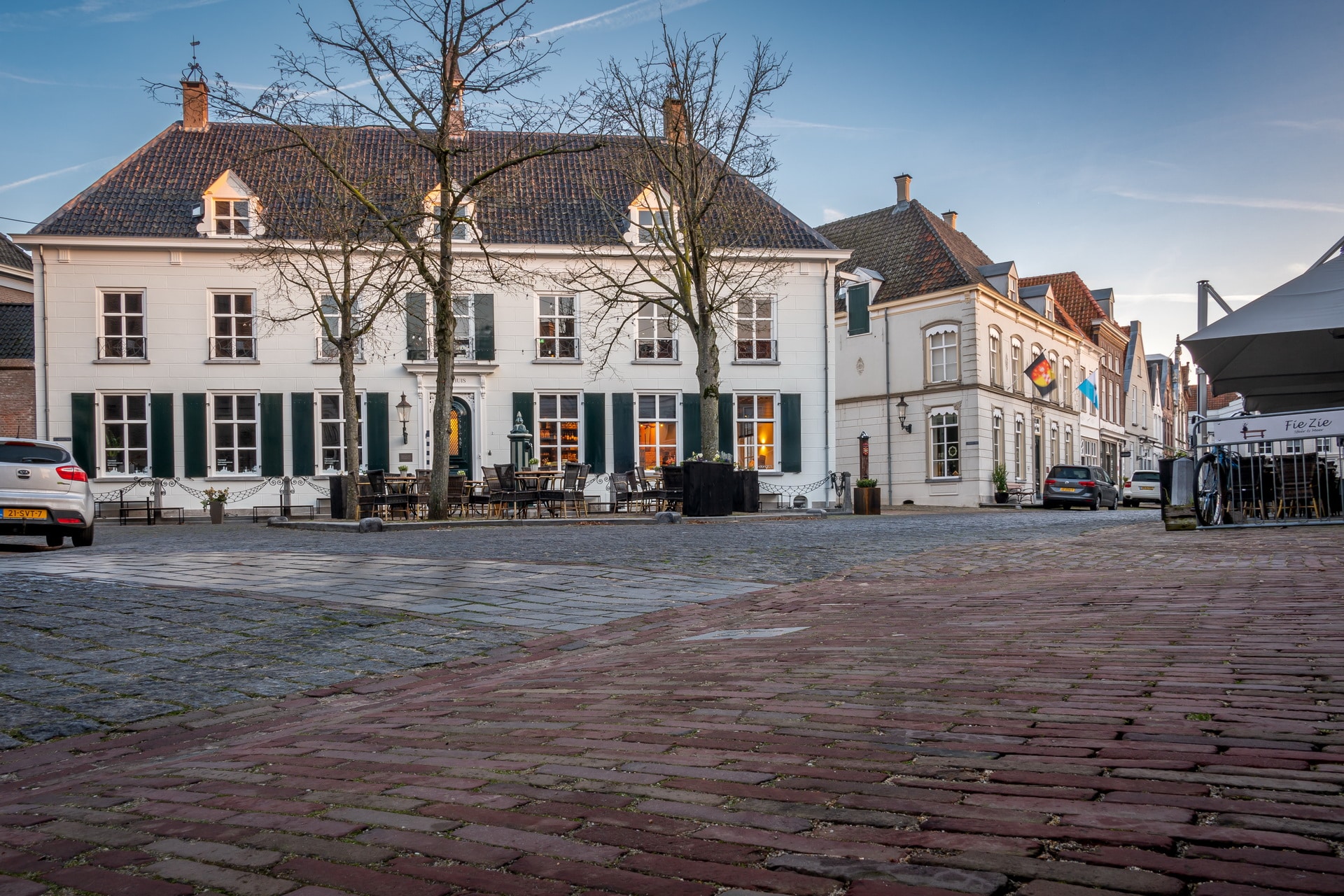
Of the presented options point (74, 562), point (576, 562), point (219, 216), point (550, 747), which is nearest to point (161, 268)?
point (219, 216)

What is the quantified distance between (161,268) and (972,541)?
23466 millimetres

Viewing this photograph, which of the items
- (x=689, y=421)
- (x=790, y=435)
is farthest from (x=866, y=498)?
(x=689, y=421)

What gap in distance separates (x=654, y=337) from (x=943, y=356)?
11.4 metres

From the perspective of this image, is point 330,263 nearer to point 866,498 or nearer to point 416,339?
point 416,339

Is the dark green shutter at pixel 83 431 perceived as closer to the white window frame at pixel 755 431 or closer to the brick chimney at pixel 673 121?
the brick chimney at pixel 673 121

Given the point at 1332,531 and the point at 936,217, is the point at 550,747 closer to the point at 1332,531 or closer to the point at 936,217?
the point at 1332,531

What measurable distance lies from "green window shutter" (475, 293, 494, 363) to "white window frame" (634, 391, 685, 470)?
4204 millimetres

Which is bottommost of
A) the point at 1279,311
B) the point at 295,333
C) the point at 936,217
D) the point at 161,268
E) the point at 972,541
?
the point at 972,541

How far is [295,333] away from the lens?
1113 inches

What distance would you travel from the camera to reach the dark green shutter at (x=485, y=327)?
1143 inches

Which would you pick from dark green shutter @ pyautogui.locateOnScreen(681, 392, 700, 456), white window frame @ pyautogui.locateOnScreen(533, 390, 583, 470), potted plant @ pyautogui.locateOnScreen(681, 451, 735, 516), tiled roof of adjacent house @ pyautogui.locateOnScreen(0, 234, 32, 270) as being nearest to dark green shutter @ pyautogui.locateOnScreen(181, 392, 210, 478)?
white window frame @ pyautogui.locateOnScreen(533, 390, 583, 470)

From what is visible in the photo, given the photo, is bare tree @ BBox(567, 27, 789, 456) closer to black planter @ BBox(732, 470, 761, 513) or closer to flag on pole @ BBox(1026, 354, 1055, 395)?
black planter @ BBox(732, 470, 761, 513)

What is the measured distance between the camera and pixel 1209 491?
1342cm

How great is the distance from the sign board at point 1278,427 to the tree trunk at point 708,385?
1168cm
